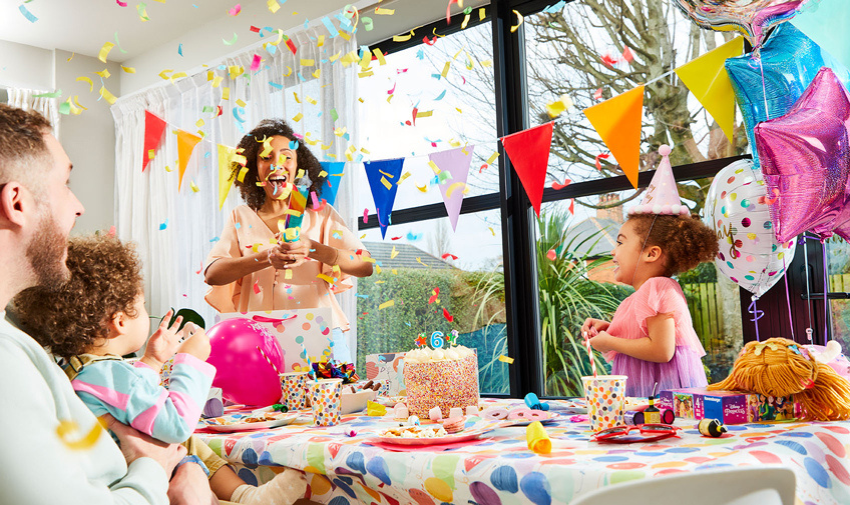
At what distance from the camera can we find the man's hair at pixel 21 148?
3.03 feet

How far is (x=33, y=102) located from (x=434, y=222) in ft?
10.7

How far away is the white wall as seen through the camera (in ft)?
16.0

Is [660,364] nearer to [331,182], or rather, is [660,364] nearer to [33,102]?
[331,182]

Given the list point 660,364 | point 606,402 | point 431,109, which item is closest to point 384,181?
point 431,109

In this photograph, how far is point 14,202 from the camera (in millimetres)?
915

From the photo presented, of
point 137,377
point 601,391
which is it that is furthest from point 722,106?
point 137,377

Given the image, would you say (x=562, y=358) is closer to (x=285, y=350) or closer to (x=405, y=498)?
(x=285, y=350)

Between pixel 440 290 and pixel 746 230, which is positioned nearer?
pixel 746 230

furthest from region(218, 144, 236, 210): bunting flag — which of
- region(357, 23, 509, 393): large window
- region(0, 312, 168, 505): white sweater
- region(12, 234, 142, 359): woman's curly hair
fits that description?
region(0, 312, 168, 505): white sweater

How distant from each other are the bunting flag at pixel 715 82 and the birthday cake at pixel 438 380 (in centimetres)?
134

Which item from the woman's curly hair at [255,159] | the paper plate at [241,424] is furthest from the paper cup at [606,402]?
the woman's curly hair at [255,159]

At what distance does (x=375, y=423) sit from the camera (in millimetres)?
1431

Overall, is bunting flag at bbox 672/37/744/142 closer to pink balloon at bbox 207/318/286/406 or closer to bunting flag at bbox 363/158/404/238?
bunting flag at bbox 363/158/404/238

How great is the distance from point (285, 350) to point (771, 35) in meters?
1.67
